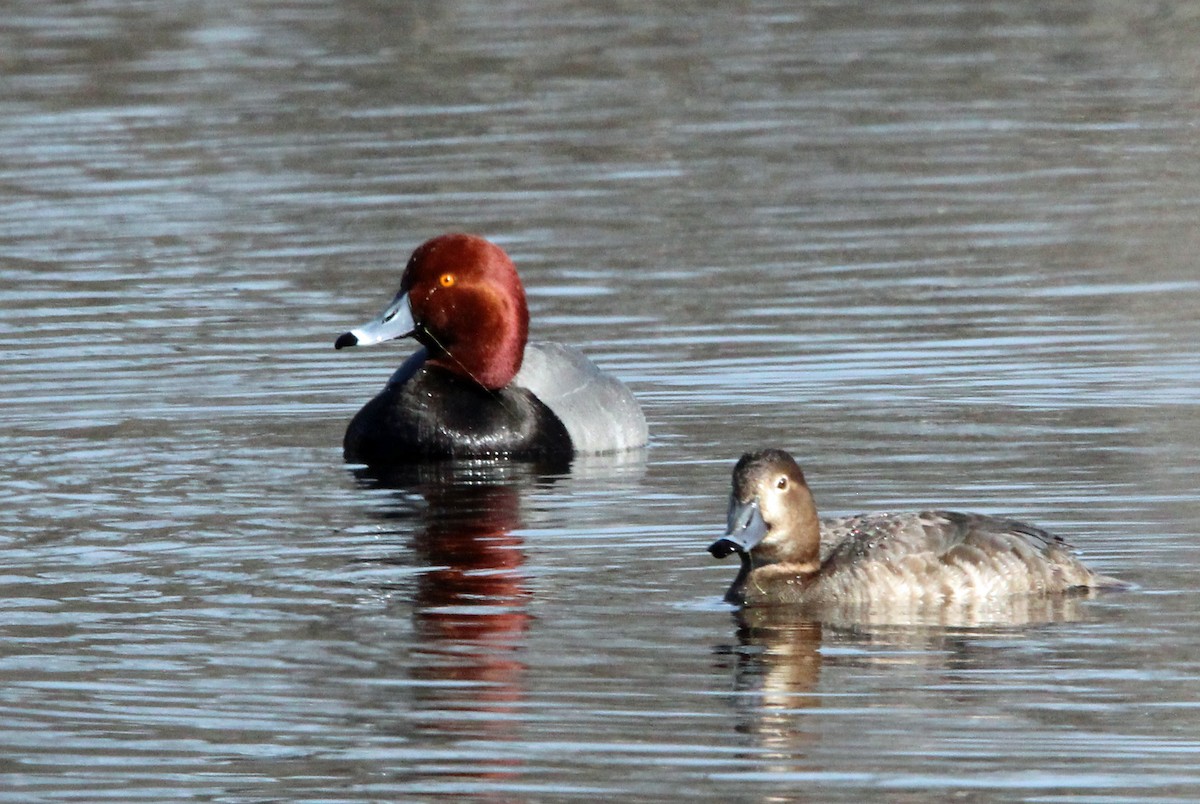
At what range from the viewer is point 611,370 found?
13.1m

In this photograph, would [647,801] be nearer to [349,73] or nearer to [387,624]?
[387,624]

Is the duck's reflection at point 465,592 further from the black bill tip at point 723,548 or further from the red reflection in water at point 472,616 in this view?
the black bill tip at point 723,548

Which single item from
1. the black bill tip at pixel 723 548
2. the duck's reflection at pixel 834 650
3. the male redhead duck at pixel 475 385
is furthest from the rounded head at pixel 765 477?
the male redhead duck at pixel 475 385

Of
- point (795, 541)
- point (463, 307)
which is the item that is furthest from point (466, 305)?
point (795, 541)

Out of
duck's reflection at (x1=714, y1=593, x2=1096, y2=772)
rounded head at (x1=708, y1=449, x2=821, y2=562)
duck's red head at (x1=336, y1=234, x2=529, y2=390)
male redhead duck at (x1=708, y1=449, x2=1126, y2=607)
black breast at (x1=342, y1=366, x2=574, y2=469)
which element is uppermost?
duck's red head at (x1=336, y1=234, x2=529, y2=390)

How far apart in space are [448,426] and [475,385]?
0.41m

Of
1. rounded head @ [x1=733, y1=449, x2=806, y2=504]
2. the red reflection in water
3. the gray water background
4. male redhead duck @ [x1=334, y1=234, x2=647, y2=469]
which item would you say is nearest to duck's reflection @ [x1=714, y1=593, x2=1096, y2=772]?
the gray water background

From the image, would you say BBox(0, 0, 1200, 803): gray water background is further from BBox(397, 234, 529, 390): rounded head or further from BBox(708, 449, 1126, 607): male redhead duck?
BBox(397, 234, 529, 390): rounded head

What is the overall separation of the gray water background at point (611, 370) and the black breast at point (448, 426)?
11.9 inches

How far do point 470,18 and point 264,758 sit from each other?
19728 millimetres

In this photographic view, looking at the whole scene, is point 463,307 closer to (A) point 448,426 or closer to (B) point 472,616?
(A) point 448,426

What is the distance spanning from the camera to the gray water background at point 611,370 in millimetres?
6980

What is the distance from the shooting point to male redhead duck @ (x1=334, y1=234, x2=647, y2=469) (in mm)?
11508

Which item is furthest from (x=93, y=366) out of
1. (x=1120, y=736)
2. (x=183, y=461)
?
(x=1120, y=736)
